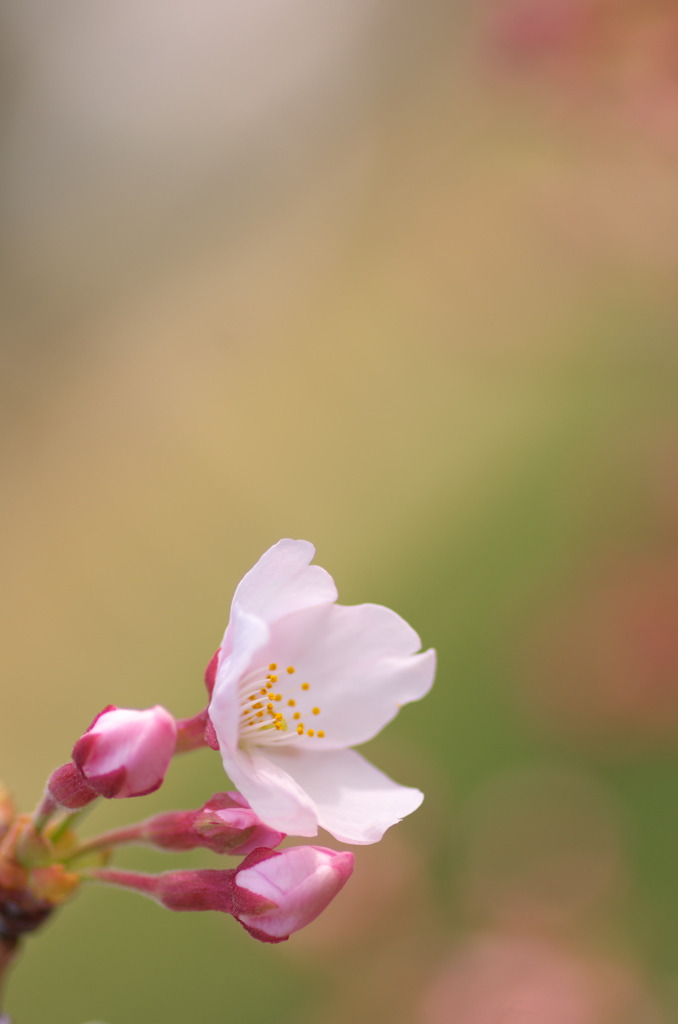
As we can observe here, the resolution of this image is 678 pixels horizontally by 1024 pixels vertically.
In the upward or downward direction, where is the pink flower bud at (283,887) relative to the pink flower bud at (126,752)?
downward

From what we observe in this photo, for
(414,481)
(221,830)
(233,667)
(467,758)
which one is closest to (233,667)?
(233,667)

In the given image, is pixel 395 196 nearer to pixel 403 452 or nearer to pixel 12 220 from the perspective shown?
pixel 403 452

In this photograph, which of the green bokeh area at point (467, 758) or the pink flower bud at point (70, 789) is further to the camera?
the green bokeh area at point (467, 758)

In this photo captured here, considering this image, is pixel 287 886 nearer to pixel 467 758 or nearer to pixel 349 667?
pixel 349 667

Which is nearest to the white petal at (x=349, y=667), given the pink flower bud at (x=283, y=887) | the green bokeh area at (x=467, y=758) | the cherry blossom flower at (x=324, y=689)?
the cherry blossom flower at (x=324, y=689)

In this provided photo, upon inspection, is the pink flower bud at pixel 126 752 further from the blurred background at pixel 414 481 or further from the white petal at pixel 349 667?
the blurred background at pixel 414 481

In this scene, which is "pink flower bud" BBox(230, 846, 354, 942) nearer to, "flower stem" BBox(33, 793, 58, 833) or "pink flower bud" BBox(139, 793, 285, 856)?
"pink flower bud" BBox(139, 793, 285, 856)
